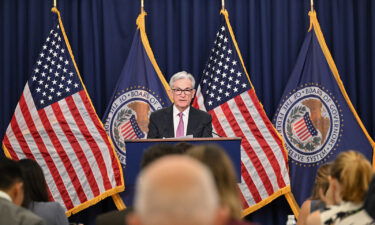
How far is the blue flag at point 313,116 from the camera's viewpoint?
24.1 ft

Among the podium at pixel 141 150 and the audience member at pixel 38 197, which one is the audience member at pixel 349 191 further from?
the podium at pixel 141 150

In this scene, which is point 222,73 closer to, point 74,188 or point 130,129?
point 130,129

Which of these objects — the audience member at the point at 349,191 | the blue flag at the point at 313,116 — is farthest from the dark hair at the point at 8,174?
the blue flag at the point at 313,116

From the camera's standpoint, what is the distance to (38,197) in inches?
152

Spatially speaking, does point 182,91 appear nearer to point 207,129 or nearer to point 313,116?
point 207,129

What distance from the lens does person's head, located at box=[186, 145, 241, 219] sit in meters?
1.97

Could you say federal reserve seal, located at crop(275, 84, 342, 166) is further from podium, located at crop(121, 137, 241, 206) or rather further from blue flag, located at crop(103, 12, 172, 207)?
podium, located at crop(121, 137, 241, 206)

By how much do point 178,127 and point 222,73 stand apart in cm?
185

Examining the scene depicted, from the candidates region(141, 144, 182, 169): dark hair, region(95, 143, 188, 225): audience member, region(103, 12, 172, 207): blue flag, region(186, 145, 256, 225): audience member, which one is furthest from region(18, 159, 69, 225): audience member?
region(103, 12, 172, 207): blue flag

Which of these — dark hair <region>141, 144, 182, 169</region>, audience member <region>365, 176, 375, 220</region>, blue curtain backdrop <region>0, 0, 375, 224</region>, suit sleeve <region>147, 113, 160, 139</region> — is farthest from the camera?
blue curtain backdrop <region>0, 0, 375, 224</region>

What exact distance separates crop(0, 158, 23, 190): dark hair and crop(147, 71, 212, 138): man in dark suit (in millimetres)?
2494

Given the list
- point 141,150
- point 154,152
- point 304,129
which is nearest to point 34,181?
point 141,150

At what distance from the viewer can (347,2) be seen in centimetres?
768

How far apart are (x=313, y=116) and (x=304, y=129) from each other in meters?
0.19
